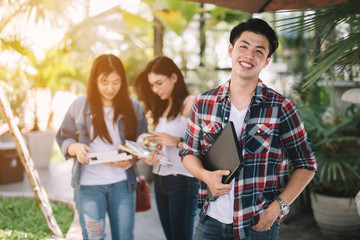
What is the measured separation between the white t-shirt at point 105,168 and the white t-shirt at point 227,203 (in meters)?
0.84

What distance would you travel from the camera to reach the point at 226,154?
1427 millimetres

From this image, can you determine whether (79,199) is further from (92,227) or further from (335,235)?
(335,235)

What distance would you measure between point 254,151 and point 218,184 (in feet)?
0.68

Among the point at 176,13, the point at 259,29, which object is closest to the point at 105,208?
the point at 259,29

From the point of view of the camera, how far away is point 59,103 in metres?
10.3

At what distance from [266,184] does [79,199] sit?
1.25 metres

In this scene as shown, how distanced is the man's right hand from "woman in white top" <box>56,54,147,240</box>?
2.88ft

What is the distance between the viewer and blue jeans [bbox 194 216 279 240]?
1.53 metres

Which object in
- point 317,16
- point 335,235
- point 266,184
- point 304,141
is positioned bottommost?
point 335,235

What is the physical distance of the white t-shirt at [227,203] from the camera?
1.54 metres

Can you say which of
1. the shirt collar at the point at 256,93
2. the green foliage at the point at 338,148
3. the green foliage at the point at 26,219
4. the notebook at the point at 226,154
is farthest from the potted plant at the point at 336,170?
the green foliage at the point at 26,219

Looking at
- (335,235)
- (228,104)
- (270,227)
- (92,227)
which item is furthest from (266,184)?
(335,235)

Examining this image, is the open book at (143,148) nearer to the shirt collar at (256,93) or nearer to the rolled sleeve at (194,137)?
the rolled sleeve at (194,137)

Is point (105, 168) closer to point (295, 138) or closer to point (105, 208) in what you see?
point (105, 208)
